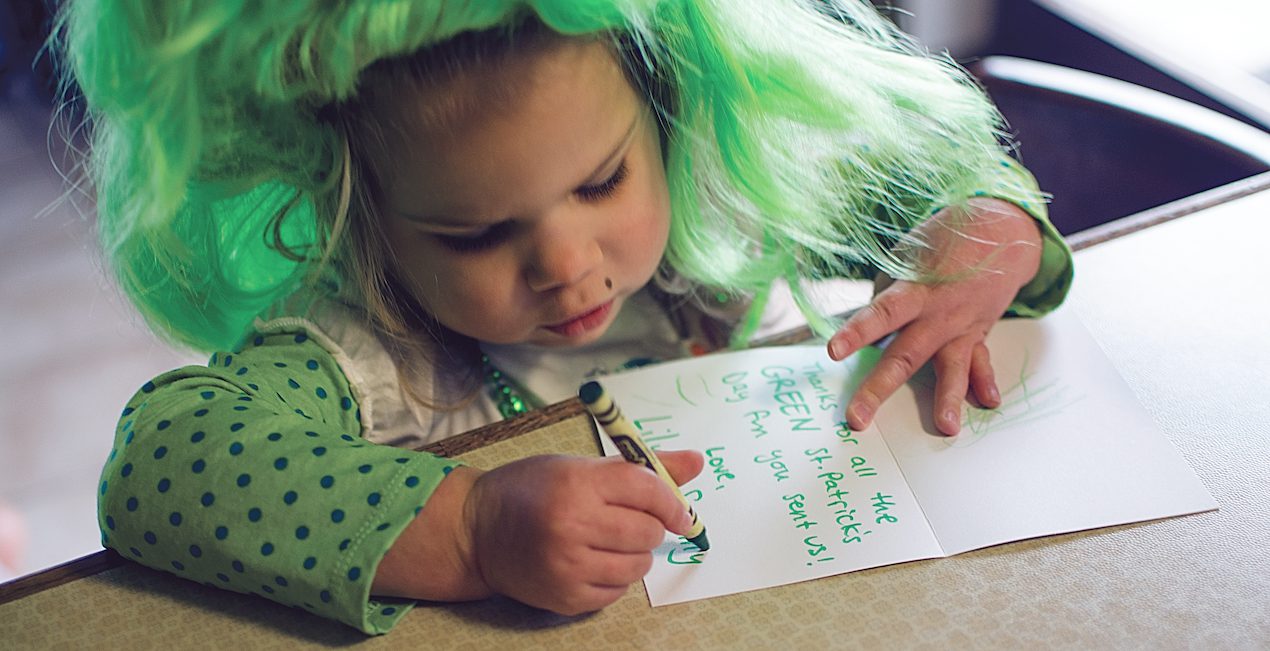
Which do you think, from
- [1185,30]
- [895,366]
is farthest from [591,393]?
[1185,30]

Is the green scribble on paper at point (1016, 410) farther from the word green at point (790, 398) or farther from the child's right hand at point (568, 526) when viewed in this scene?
the child's right hand at point (568, 526)

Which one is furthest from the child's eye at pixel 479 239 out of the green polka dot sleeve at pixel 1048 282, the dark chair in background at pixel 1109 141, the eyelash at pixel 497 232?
the dark chair in background at pixel 1109 141

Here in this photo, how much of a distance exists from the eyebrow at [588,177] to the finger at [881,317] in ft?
0.61

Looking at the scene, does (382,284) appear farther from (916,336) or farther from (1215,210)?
(1215,210)

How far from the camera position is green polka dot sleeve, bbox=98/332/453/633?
0.55 m

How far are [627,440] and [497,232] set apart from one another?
156 mm

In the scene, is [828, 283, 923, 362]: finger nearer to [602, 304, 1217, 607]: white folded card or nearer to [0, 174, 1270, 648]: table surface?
[602, 304, 1217, 607]: white folded card

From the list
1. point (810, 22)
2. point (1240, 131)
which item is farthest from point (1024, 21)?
point (810, 22)

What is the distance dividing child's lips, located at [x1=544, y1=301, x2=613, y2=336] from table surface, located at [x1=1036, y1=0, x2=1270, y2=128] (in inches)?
24.0

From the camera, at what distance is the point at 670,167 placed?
0.76 m

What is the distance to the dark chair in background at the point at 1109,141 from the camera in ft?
2.89

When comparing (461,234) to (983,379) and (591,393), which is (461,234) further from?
(983,379)

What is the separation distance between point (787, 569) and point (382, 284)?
0.33 metres

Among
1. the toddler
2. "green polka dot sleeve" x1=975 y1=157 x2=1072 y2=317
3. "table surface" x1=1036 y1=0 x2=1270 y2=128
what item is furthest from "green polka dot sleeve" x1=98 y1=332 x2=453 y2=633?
"table surface" x1=1036 y1=0 x2=1270 y2=128
